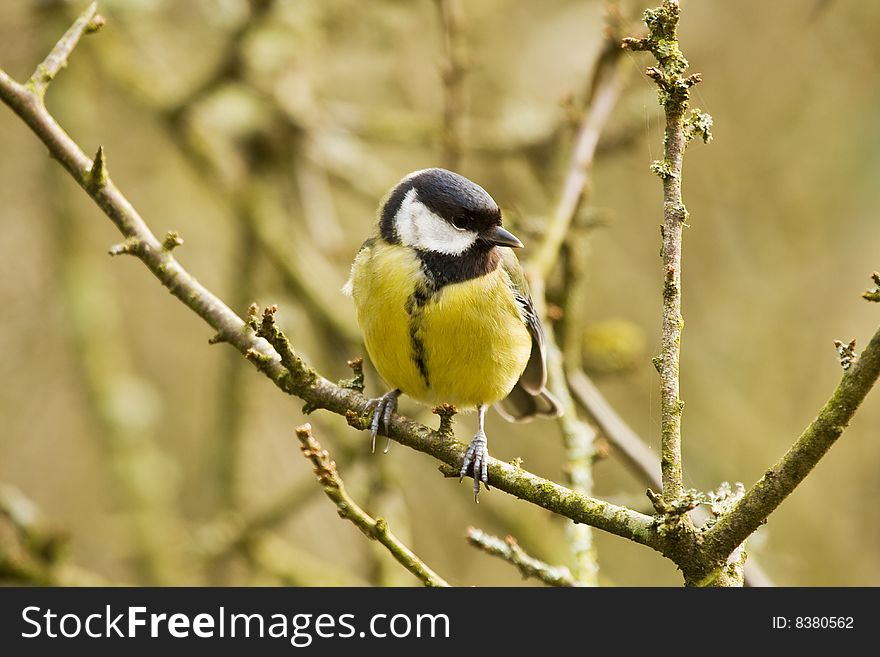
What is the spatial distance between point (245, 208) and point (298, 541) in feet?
7.68

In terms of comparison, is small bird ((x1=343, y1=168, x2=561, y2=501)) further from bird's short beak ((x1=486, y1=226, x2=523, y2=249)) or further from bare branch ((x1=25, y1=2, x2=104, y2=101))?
bare branch ((x1=25, y1=2, x2=104, y2=101))

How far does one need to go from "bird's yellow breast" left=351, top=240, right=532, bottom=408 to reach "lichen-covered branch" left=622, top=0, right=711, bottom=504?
1.22 m

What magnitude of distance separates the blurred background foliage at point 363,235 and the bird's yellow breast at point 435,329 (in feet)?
3.37

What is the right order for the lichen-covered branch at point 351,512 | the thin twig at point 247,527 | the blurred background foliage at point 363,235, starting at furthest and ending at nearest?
the blurred background foliage at point 363,235, the thin twig at point 247,527, the lichen-covered branch at point 351,512

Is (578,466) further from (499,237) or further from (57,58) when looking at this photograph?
(57,58)

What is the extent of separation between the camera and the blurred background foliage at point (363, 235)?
15.6 feet

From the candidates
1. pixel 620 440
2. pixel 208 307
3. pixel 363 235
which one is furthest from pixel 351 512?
pixel 363 235

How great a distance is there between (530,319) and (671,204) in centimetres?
156

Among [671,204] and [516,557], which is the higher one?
[671,204]

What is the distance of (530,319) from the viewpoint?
11.5ft

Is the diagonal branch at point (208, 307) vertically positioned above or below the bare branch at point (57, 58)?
below

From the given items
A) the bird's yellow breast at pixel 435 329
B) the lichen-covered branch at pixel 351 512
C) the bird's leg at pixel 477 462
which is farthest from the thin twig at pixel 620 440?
the lichen-covered branch at pixel 351 512

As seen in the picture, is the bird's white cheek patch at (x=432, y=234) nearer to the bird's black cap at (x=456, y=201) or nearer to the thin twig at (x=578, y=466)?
the bird's black cap at (x=456, y=201)
